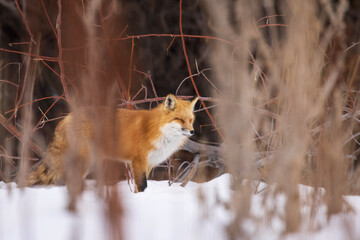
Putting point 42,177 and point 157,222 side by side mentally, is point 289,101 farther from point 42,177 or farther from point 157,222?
point 42,177

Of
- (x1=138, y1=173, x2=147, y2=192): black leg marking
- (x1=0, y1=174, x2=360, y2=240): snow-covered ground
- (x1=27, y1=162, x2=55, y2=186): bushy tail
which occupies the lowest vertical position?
(x1=0, y1=174, x2=360, y2=240): snow-covered ground

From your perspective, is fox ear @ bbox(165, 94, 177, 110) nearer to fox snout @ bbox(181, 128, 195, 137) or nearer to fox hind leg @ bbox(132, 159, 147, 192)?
fox snout @ bbox(181, 128, 195, 137)

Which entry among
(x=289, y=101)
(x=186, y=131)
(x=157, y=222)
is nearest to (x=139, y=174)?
(x=186, y=131)

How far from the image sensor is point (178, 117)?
1683 mm

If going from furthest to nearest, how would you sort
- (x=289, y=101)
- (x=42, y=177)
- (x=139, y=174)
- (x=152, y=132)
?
(x=152, y=132)
(x=139, y=174)
(x=42, y=177)
(x=289, y=101)

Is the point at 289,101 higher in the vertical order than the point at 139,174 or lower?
higher

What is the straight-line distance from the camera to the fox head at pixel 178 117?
5.49ft

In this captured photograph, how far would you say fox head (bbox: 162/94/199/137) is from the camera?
1675 mm

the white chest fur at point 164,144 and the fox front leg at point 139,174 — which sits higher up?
the white chest fur at point 164,144

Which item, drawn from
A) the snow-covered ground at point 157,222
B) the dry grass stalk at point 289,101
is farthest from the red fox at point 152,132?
the dry grass stalk at point 289,101

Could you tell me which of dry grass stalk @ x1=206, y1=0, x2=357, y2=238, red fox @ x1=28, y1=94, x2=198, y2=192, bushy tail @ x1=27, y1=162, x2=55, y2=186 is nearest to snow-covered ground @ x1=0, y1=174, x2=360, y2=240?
dry grass stalk @ x1=206, y1=0, x2=357, y2=238

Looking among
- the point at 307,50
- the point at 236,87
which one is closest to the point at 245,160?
the point at 236,87

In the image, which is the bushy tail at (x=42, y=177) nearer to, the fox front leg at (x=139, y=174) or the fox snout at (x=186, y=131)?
the fox front leg at (x=139, y=174)

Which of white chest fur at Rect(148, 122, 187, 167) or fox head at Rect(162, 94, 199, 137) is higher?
fox head at Rect(162, 94, 199, 137)
